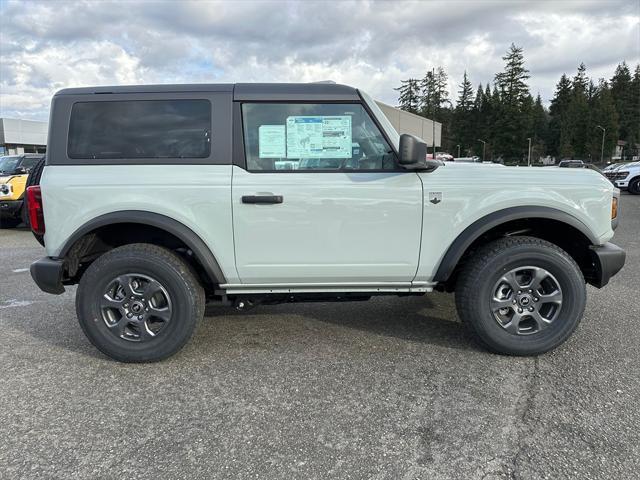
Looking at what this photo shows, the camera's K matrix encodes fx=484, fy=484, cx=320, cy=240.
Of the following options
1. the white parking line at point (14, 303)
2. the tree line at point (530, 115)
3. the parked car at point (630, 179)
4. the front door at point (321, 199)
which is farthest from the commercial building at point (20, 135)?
the tree line at point (530, 115)

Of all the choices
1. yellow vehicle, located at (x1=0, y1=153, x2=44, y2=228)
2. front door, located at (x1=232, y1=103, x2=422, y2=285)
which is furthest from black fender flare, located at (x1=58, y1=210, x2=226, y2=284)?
yellow vehicle, located at (x1=0, y1=153, x2=44, y2=228)

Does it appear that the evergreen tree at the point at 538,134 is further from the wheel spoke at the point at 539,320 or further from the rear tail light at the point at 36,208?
the rear tail light at the point at 36,208

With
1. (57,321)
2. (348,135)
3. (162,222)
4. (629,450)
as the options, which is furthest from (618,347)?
(57,321)

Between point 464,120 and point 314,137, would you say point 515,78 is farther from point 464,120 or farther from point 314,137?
point 314,137

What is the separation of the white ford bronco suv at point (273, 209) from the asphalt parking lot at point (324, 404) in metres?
0.35

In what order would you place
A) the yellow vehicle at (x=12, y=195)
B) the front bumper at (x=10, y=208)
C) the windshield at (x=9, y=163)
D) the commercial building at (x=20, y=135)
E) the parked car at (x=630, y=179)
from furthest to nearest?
the commercial building at (x=20, y=135)
the parked car at (x=630, y=179)
the windshield at (x=9, y=163)
the front bumper at (x=10, y=208)
the yellow vehicle at (x=12, y=195)

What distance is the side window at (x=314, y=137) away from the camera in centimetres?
Result: 341

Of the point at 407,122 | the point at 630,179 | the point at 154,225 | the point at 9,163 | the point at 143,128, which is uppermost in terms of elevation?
the point at 407,122

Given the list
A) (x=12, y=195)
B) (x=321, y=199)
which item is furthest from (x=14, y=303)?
(x=12, y=195)

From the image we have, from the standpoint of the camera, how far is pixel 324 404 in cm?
289

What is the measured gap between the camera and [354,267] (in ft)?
11.3

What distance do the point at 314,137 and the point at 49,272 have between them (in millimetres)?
2089

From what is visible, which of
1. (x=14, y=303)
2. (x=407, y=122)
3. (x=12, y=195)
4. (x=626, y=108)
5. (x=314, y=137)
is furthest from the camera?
(x=626, y=108)

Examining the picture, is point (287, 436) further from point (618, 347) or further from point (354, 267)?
point (618, 347)
